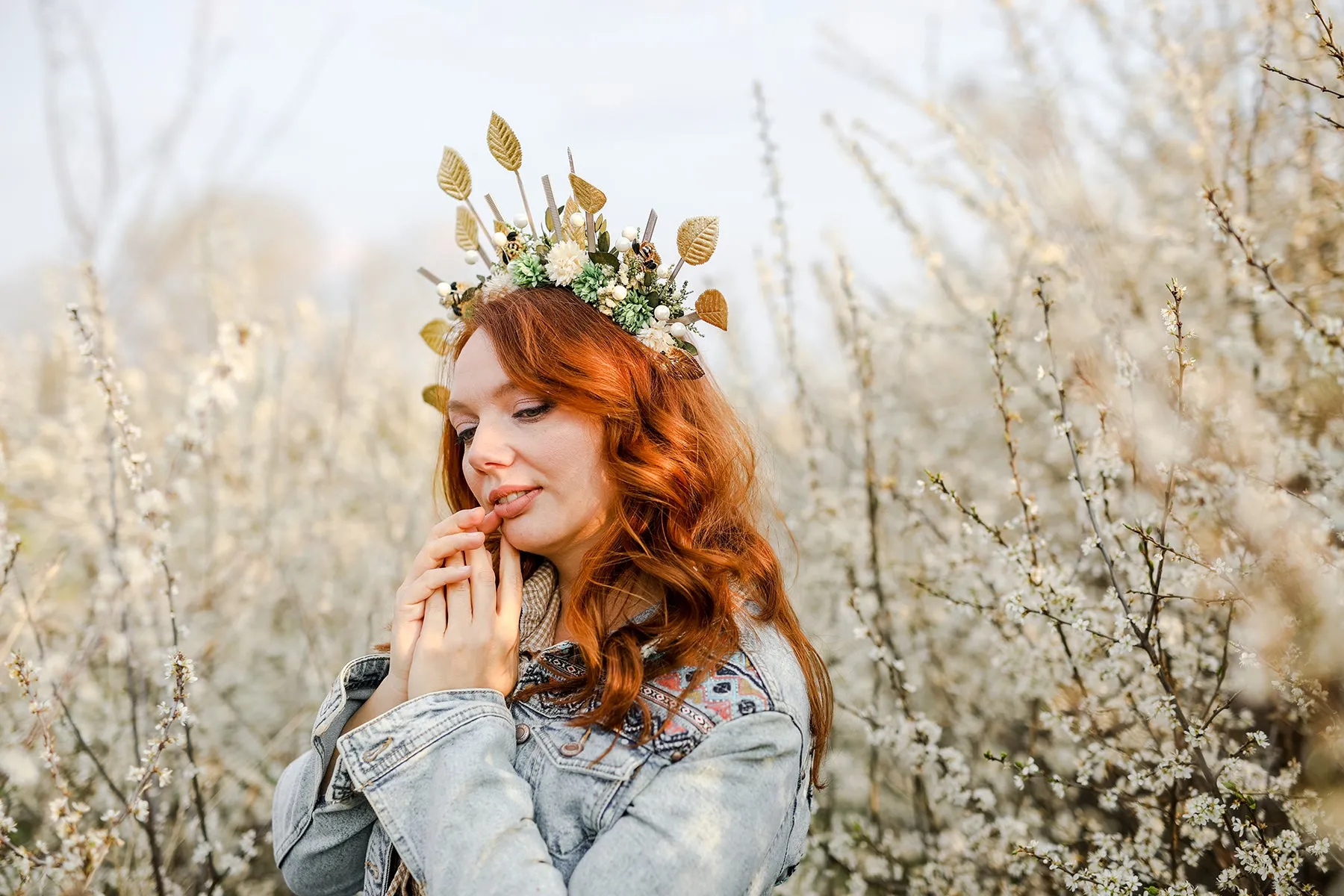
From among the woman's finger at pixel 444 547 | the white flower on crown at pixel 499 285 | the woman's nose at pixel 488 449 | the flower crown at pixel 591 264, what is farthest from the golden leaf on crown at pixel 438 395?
the woman's finger at pixel 444 547

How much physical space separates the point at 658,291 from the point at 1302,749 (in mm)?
1749

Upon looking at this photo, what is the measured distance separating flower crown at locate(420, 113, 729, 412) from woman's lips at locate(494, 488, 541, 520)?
34cm

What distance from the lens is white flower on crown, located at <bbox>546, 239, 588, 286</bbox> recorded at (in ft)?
5.00

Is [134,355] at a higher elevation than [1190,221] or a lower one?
lower

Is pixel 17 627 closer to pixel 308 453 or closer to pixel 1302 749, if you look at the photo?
pixel 1302 749

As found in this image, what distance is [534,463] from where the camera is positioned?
1.42 m

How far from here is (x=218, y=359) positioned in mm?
2213

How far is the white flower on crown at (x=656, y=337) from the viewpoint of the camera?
1565 millimetres

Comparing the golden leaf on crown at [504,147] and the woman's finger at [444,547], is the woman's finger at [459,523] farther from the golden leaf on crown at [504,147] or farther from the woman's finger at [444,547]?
the golden leaf on crown at [504,147]

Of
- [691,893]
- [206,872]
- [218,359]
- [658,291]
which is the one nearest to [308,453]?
[218,359]

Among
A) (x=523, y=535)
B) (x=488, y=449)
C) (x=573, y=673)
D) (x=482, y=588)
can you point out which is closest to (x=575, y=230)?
(x=488, y=449)

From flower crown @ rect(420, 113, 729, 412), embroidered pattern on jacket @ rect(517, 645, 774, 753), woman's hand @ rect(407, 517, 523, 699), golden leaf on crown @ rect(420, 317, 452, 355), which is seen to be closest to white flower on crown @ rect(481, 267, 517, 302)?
flower crown @ rect(420, 113, 729, 412)

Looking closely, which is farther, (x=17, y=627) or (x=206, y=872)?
(x=206, y=872)

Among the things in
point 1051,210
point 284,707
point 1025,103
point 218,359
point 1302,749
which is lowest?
point 284,707
